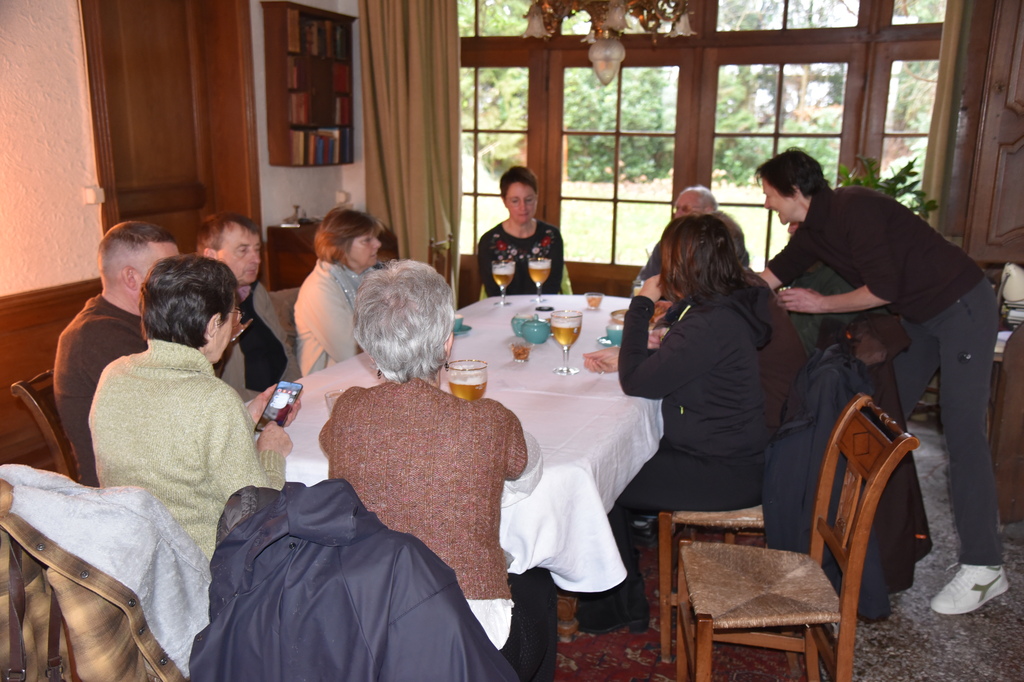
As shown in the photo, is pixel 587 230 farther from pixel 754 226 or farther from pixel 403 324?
pixel 403 324

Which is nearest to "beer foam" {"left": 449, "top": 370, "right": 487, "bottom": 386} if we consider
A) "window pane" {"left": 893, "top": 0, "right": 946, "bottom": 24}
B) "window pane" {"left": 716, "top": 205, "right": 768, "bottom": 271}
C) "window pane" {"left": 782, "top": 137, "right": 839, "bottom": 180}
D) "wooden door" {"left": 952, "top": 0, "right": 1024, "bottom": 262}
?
"wooden door" {"left": 952, "top": 0, "right": 1024, "bottom": 262}

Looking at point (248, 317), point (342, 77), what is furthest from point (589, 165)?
point (248, 317)

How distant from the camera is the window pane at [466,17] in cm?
534

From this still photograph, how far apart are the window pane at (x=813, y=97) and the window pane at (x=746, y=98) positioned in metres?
0.08

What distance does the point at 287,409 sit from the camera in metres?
1.99

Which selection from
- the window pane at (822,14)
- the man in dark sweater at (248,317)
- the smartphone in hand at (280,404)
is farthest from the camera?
Result: the window pane at (822,14)

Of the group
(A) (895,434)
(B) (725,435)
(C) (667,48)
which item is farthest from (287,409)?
(C) (667,48)

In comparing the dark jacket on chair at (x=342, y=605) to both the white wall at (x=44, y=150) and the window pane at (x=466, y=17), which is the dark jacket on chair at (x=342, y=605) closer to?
the white wall at (x=44, y=150)

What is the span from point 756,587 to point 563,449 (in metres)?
0.56

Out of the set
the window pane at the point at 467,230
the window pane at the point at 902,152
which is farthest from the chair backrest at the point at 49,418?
the window pane at the point at 902,152

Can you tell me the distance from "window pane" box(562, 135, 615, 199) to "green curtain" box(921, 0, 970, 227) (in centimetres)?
177

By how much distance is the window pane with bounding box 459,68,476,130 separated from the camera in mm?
5457

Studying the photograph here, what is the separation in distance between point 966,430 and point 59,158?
381cm

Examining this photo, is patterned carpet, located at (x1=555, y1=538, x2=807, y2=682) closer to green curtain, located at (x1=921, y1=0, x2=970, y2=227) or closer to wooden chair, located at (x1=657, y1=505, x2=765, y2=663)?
wooden chair, located at (x1=657, y1=505, x2=765, y2=663)
